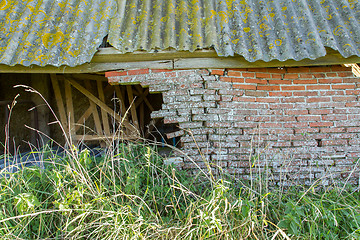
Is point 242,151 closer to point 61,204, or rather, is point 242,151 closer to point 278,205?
point 278,205

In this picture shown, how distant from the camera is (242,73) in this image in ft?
12.0

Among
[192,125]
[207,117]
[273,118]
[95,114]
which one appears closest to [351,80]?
[273,118]

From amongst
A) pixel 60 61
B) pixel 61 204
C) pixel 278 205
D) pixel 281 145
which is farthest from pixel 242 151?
pixel 60 61

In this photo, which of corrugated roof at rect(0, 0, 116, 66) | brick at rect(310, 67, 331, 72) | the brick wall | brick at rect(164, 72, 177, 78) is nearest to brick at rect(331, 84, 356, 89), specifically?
the brick wall

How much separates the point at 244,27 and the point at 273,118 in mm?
1286

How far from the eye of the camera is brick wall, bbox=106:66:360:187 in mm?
3629

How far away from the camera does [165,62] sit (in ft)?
11.7

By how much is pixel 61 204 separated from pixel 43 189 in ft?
2.62

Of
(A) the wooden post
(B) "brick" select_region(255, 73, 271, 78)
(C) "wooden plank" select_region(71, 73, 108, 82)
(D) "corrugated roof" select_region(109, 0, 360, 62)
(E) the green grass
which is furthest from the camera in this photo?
(A) the wooden post

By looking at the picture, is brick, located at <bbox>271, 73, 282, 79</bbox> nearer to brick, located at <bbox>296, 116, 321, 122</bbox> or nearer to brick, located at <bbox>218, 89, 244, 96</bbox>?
→ brick, located at <bbox>218, 89, 244, 96</bbox>

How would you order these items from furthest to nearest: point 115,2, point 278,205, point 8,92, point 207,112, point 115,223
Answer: point 8,92, point 115,2, point 207,112, point 278,205, point 115,223

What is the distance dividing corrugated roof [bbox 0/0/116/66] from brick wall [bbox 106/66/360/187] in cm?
86

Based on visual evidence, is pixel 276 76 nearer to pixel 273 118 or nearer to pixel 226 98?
pixel 273 118

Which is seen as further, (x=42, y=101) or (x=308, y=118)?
(x=42, y=101)
